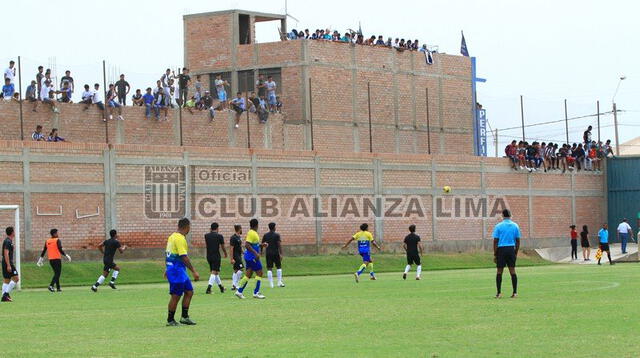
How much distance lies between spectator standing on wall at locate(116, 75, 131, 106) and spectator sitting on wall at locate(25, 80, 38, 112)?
4239mm

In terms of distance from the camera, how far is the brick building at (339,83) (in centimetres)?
6391

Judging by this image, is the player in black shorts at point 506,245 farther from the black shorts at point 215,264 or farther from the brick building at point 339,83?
the brick building at point 339,83

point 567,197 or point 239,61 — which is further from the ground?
point 239,61

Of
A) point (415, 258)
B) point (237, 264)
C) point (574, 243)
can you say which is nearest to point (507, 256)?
point (237, 264)

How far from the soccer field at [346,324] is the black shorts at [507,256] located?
0.87 meters

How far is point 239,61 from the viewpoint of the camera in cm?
6606

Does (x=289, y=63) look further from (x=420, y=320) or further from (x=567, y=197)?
(x=420, y=320)

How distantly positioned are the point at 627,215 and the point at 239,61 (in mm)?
25078

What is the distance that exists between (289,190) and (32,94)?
1265 centimetres

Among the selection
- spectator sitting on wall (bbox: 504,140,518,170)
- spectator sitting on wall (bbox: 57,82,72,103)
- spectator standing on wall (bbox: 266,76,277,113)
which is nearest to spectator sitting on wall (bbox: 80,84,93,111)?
spectator sitting on wall (bbox: 57,82,72,103)

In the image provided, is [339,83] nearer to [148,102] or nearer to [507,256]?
[148,102]

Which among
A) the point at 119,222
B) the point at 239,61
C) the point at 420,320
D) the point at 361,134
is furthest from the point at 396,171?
the point at 420,320

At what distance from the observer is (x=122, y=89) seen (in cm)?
5184

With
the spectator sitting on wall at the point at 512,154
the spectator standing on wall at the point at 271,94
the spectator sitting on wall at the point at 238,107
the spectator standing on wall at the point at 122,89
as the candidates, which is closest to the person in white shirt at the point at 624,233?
the spectator sitting on wall at the point at 512,154
